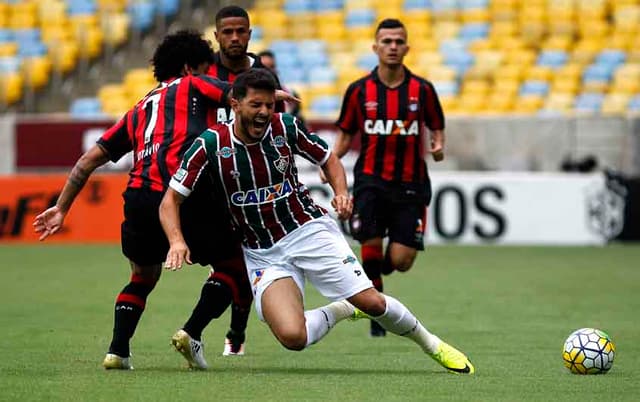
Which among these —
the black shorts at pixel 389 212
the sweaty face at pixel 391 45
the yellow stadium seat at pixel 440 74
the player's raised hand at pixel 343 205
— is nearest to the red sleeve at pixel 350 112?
the sweaty face at pixel 391 45

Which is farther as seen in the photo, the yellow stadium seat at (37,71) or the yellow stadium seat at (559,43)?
the yellow stadium seat at (37,71)

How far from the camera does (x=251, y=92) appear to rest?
677cm

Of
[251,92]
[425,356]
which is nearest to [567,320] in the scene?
[425,356]

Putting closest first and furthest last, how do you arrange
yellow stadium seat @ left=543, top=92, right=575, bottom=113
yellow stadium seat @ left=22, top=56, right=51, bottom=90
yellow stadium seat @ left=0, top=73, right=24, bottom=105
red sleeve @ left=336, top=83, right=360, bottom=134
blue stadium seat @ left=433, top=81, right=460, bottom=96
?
red sleeve @ left=336, top=83, right=360, bottom=134, yellow stadium seat @ left=543, top=92, right=575, bottom=113, blue stadium seat @ left=433, top=81, right=460, bottom=96, yellow stadium seat @ left=0, top=73, right=24, bottom=105, yellow stadium seat @ left=22, top=56, right=51, bottom=90

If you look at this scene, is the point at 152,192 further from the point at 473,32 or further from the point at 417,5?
the point at 417,5

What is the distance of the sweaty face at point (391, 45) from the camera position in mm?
9461

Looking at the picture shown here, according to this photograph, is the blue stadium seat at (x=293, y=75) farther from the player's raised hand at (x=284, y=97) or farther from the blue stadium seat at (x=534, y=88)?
the player's raised hand at (x=284, y=97)

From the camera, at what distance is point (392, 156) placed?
31.7ft

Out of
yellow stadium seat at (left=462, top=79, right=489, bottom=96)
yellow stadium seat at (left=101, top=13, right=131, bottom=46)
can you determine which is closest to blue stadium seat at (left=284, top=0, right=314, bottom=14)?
yellow stadium seat at (left=101, top=13, right=131, bottom=46)

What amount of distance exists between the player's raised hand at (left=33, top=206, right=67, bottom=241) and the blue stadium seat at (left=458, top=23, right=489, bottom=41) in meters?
15.9

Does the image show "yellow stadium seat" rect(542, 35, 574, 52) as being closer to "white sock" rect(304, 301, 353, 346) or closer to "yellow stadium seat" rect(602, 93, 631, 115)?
"yellow stadium seat" rect(602, 93, 631, 115)

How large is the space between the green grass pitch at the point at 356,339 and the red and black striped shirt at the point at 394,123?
1.14m

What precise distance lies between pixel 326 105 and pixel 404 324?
14127 millimetres

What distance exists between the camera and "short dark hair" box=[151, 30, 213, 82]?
297 inches
